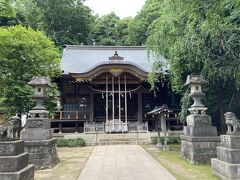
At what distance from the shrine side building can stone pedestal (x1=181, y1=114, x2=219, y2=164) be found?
9.66 m

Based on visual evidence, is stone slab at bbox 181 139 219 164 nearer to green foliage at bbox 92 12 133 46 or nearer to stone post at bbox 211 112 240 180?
stone post at bbox 211 112 240 180

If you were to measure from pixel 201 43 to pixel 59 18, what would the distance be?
101 feet

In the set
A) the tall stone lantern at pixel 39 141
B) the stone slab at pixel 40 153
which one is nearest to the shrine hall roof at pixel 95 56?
the tall stone lantern at pixel 39 141

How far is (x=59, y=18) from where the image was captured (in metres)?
37.1

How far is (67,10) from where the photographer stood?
36969mm

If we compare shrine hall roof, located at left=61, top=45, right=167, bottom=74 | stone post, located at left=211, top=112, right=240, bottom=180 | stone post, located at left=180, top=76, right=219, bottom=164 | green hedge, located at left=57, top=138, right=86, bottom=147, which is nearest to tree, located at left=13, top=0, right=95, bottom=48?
shrine hall roof, located at left=61, top=45, right=167, bottom=74

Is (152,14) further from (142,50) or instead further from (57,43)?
(57,43)

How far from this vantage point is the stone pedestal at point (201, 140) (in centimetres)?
904

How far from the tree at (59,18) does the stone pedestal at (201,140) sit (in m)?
30.1

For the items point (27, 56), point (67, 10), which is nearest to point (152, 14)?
point (67, 10)

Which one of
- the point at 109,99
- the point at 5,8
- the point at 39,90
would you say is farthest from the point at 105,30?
the point at 5,8

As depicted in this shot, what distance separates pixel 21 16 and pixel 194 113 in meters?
31.8

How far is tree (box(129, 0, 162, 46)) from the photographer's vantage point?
35.5 metres

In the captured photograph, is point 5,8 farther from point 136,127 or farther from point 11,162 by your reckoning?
point 136,127
